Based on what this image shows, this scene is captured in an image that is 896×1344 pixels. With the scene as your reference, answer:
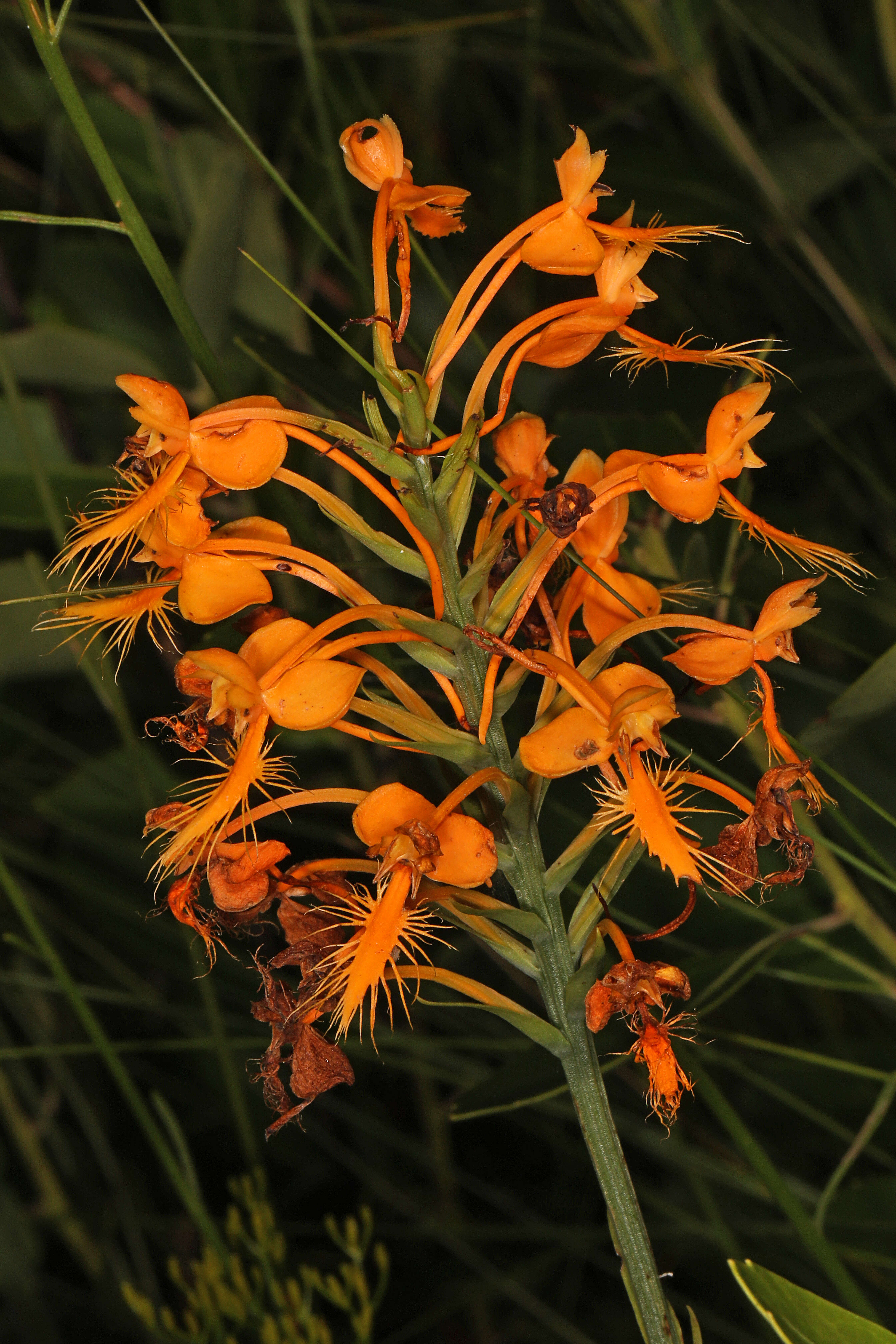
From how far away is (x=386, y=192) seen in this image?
465 mm

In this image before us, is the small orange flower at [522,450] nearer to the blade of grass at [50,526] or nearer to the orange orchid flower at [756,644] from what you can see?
the orange orchid flower at [756,644]

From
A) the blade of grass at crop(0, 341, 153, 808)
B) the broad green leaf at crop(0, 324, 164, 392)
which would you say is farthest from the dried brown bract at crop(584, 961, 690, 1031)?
the broad green leaf at crop(0, 324, 164, 392)

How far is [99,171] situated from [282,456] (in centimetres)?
14

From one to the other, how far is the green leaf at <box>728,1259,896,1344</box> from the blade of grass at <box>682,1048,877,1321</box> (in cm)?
7

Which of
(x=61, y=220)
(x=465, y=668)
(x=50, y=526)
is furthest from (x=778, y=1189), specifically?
(x=50, y=526)

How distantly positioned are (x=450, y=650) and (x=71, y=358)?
2.06ft

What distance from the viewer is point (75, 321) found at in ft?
3.83

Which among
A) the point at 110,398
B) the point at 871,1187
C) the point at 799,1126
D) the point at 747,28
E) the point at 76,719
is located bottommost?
the point at 799,1126

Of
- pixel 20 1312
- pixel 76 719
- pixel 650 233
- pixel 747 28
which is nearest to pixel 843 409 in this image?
pixel 747 28

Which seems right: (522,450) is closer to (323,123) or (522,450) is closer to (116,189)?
(116,189)

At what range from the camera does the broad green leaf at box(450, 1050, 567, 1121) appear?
635 millimetres

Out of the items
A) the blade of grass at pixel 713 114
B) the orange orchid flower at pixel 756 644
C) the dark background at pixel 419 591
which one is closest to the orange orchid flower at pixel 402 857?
the orange orchid flower at pixel 756 644

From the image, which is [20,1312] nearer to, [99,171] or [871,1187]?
[871,1187]

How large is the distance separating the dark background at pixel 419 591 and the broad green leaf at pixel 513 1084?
149mm
